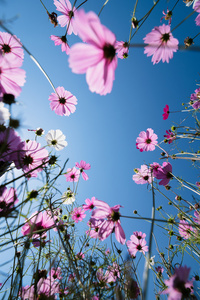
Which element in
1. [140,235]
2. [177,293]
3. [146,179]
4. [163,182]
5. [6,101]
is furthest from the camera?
[140,235]

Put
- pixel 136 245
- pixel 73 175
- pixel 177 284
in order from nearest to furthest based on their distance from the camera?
pixel 177 284 < pixel 136 245 < pixel 73 175

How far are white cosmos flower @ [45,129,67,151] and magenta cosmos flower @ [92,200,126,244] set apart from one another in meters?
0.60

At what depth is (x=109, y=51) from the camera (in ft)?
1.36

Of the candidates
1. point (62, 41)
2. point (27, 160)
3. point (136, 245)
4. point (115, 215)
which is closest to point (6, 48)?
point (62, 41)

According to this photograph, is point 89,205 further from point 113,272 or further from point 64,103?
point 64,103

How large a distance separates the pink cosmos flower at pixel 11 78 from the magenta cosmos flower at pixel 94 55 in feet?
0.79

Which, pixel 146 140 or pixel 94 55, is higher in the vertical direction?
pixel 146 140

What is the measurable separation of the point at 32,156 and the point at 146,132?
1.19 metres

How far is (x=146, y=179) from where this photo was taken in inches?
53.0

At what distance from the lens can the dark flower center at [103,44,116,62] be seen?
41 centimetres

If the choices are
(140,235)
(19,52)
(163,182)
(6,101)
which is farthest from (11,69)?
(140,235)

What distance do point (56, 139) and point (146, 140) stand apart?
84 centimetres

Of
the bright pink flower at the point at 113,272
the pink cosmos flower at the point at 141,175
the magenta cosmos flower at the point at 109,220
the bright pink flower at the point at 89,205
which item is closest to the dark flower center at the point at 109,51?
the magenta cosmos flower at the point at 109,220

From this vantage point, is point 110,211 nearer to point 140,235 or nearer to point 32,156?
point 32,156
